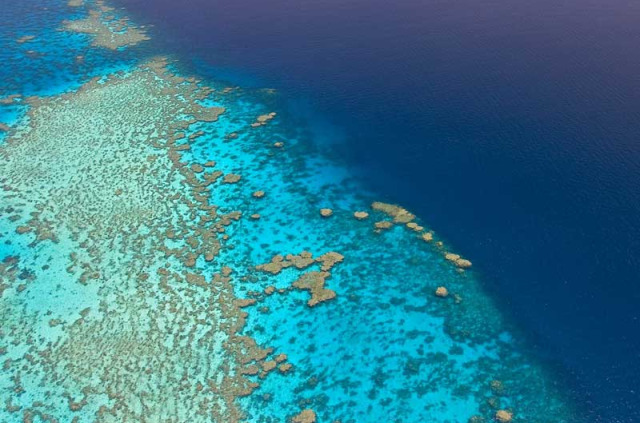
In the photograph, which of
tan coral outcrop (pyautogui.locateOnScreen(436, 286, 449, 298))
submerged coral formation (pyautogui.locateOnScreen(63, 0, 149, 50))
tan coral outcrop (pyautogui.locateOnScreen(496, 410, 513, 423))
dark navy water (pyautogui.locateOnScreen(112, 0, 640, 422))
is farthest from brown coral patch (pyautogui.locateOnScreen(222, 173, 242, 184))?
submerged coral formation (pyautogui.locateOnScreen(63, 0, 149, 50))

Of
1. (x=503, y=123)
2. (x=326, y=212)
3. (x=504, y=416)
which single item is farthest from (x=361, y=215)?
(x=503, y=123)

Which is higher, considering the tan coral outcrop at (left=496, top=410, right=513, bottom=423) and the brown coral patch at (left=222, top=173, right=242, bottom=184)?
the brown coral patch at (left=222, top=173, right=242, bottom=184)

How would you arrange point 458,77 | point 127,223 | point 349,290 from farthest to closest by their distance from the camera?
point 458,77 < point 127,223 < point 349,290

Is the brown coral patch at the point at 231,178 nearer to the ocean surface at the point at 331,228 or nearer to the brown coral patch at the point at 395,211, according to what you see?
the ocean surface at the point at 331,228

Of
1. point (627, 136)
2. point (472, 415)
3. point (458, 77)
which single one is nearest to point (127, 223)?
point (472, 415)

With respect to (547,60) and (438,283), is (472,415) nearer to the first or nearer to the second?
(438,283)

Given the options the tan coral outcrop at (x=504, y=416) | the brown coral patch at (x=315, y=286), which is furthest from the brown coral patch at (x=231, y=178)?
the tan coral outcrop at (x=504, y=416)

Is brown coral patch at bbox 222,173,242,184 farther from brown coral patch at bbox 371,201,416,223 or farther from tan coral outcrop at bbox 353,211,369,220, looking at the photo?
brown coral patch at bbox 371,201,416,223
